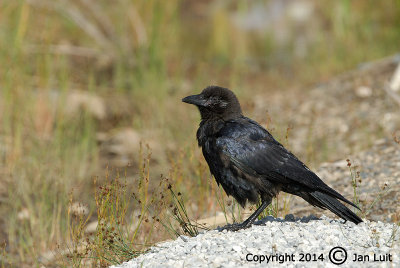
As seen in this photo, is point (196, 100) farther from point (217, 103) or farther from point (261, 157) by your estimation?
point (261, 157)

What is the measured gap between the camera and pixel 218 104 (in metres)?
4.83

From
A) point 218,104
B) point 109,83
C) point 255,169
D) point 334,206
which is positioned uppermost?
point 109,83

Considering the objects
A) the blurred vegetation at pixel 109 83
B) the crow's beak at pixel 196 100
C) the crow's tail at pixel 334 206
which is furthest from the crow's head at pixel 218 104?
the crow's tail at pixel 334 206

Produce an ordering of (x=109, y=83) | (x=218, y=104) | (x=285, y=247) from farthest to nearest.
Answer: (x=109, y=83)
(x=218, y=104)
(x=285, y=247)

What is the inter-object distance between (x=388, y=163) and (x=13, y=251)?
386cm

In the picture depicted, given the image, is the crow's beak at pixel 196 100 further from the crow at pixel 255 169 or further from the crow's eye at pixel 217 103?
the crow at pixel 255 169

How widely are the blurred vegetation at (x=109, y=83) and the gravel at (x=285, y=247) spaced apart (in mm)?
505

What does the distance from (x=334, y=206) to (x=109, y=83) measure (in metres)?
7.04

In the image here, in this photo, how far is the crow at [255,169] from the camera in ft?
14.3

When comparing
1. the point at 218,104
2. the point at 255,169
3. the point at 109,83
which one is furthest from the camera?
the point at 109,83

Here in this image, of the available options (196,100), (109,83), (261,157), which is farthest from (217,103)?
(109,83)

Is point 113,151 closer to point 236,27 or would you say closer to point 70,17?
point 70,17

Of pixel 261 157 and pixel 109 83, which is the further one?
pixel 109 83

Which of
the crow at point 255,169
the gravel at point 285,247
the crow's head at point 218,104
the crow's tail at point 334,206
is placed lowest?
the gravel at point 285,247
